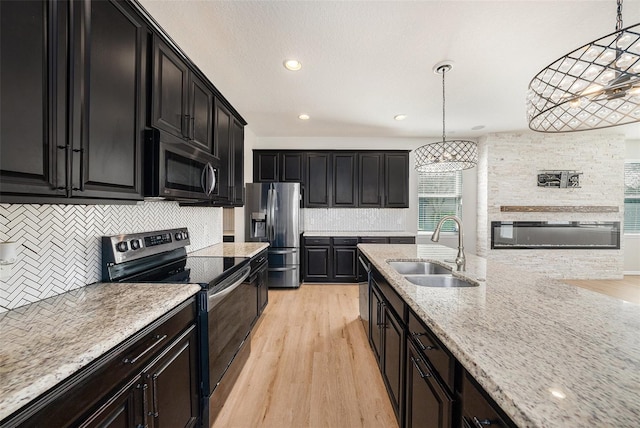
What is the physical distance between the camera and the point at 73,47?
0.99 meters

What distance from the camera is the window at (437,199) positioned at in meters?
5.37

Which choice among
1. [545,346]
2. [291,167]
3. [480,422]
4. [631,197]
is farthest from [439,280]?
[631,197]

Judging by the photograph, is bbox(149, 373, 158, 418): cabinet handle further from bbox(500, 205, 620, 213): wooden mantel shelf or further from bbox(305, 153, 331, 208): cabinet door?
bbox(500, 205, 620, 213): wooden mantel shelf

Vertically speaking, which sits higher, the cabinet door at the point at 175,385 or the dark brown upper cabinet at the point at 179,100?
the dark brown upper cabinet at the point at 179,100

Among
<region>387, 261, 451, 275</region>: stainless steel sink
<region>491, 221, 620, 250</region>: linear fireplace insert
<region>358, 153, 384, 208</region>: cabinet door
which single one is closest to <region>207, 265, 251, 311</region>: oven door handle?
<region>387, 261, 451, 275</region>: stainless steel sink

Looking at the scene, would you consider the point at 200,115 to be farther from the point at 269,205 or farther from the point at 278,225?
the point at 278,225

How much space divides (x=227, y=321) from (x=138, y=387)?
0.84 m

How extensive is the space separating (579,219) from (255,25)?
21.5 ft

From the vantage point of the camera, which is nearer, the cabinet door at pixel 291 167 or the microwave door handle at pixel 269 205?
the microwave door handle at pixel 269 205

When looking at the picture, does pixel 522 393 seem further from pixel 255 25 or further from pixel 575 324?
pixel 255 25

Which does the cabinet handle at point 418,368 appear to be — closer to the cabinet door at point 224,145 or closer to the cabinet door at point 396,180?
the cabinet door at point 224,145

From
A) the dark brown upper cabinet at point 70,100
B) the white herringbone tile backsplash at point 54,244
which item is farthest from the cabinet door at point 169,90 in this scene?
the white herringbone tile backsplash at point 54,244

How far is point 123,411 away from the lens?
915 millimetres

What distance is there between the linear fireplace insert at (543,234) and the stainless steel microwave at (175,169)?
Answer: 527 centimetres
